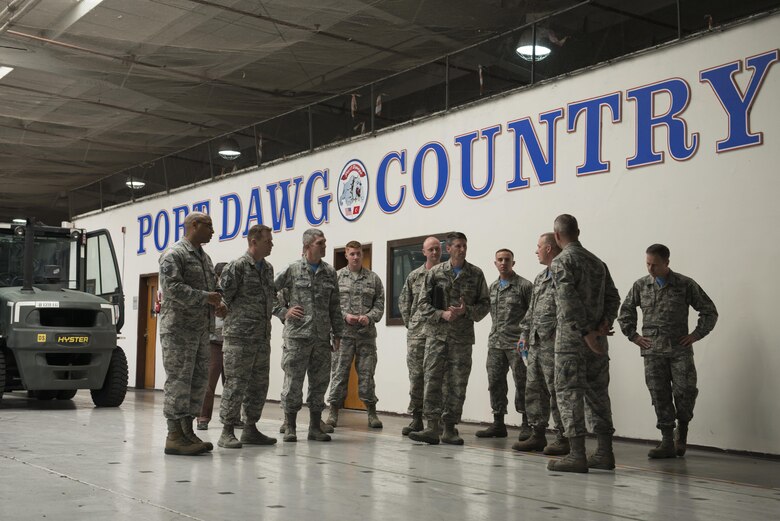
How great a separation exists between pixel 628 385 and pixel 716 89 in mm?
2734

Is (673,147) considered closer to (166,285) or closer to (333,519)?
(166,285)

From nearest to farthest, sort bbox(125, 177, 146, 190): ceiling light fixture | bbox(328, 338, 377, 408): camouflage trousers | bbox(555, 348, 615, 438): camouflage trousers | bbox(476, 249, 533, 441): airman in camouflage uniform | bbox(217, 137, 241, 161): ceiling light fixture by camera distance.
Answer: bbox(555, 348, 615, 438): camouflage trousers < bbox(476, 249, 533, 441): airman in camouflage uniform < bbox(328, 338, 377, 408): camouflage trousers < bbox(217, 137, 241, 161): ceiling light fixture < bbox(125, 177, 146, 190): ceiling light fixture

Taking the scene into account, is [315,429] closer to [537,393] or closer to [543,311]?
[537,393]

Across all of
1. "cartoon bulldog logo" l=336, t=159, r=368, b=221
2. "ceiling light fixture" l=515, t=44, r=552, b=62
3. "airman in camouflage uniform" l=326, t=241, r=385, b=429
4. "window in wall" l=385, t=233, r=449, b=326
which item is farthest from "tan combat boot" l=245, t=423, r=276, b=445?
"cartoon bulldog logo" l=336, t=159, r=368, b=221

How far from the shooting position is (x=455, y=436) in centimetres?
789

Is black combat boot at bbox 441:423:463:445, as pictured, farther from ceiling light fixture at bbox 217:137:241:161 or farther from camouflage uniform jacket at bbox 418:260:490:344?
ceiling light fixture at bbox 217:137:241:161

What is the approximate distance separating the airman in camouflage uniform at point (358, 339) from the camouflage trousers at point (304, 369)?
1.38 metres

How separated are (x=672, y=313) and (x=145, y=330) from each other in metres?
12.4

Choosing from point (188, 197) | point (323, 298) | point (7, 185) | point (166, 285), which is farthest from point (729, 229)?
point (7, 185)

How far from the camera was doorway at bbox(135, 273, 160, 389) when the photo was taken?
17344mm

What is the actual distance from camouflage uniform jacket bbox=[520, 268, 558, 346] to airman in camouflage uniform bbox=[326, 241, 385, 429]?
2131 millimetres

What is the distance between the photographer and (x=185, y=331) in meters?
6.57

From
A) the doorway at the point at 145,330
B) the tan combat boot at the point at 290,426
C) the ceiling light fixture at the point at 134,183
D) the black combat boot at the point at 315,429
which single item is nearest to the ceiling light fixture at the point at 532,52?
the black combat boot at the point at 315,429

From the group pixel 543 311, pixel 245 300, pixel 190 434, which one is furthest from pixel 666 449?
pixel 190 434
